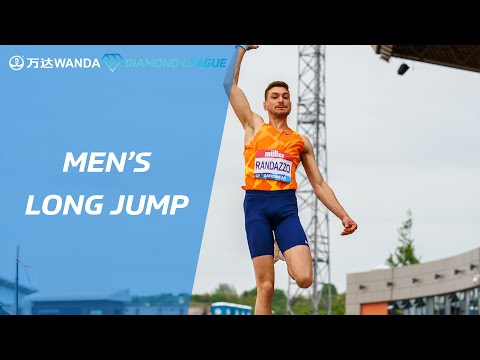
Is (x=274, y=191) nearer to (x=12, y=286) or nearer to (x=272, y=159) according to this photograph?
(x=272, y=159)

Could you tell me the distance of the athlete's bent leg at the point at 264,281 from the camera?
9305 millimetres

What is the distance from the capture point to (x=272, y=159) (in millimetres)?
9594

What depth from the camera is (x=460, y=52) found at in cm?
2480

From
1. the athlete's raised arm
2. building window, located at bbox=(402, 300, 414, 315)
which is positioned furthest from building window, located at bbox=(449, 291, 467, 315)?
the athlete's raised arm

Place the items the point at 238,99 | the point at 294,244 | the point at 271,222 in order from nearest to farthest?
the point at 294,244 → the point at 271,222 → the point at 238,99

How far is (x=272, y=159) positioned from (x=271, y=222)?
58cm

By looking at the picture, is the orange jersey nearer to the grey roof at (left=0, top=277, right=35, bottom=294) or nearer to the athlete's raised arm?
the athlete's raised arm

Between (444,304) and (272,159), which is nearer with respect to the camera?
(272,159)

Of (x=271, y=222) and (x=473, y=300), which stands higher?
(x=473, y=300)

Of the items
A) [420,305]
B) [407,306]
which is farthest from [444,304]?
[407,306]

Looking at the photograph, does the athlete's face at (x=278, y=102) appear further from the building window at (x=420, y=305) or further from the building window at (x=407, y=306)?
the building window at (x=407, y=306)

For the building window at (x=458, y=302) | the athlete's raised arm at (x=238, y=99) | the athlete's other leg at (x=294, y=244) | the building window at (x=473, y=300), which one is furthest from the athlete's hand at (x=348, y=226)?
the building window at (x=458, y=302)

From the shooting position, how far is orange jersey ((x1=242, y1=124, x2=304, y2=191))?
9.57 metres
